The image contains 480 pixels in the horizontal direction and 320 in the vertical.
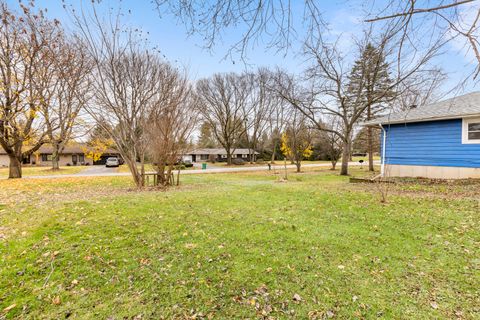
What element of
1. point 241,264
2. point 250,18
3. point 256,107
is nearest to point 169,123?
point 241,264

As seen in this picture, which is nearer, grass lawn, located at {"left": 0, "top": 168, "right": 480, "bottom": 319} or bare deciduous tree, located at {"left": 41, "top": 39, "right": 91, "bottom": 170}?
grass lawn, located at {"left": 0, "top": 168, "right": 480, "bottom": 319}

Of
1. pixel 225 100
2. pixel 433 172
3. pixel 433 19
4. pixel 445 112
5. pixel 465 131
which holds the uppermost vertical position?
pixel 225 100

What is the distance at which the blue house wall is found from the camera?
9.98 metres

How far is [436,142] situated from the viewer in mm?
10703

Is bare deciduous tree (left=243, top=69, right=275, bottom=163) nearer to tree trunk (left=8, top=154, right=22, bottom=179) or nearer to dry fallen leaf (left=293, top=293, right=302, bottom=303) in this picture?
tree trunk (left=8, top=154, right=22, bottom=179)

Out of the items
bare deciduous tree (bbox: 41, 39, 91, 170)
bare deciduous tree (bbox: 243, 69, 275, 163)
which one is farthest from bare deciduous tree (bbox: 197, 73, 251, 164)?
bare deciduous tree (bbox: 41, 39, 91, 170)

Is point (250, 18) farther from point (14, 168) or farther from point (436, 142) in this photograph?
point (14, 168)

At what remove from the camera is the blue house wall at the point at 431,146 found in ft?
32.7

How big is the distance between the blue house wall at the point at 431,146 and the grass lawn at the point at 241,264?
6.12 m

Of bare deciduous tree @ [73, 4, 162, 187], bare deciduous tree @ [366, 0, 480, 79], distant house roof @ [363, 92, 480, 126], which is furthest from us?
distant house roof @ [363, 92, 480, 126]

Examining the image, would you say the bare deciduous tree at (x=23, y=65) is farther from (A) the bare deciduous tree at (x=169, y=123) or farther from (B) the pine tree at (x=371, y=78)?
(B) the pine tree at (x=371, y=78)

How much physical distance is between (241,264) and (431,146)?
11.9 meters

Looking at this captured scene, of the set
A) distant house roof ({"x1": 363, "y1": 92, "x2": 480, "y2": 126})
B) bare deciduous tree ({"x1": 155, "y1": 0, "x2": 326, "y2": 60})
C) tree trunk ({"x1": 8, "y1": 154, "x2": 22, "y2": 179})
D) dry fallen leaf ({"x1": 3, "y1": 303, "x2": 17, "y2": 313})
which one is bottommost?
dry fallen leaf ({"x1": 3, "y1": 303, "x2": 17, "y2": 313})

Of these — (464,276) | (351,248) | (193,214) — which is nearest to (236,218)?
(193,214)
